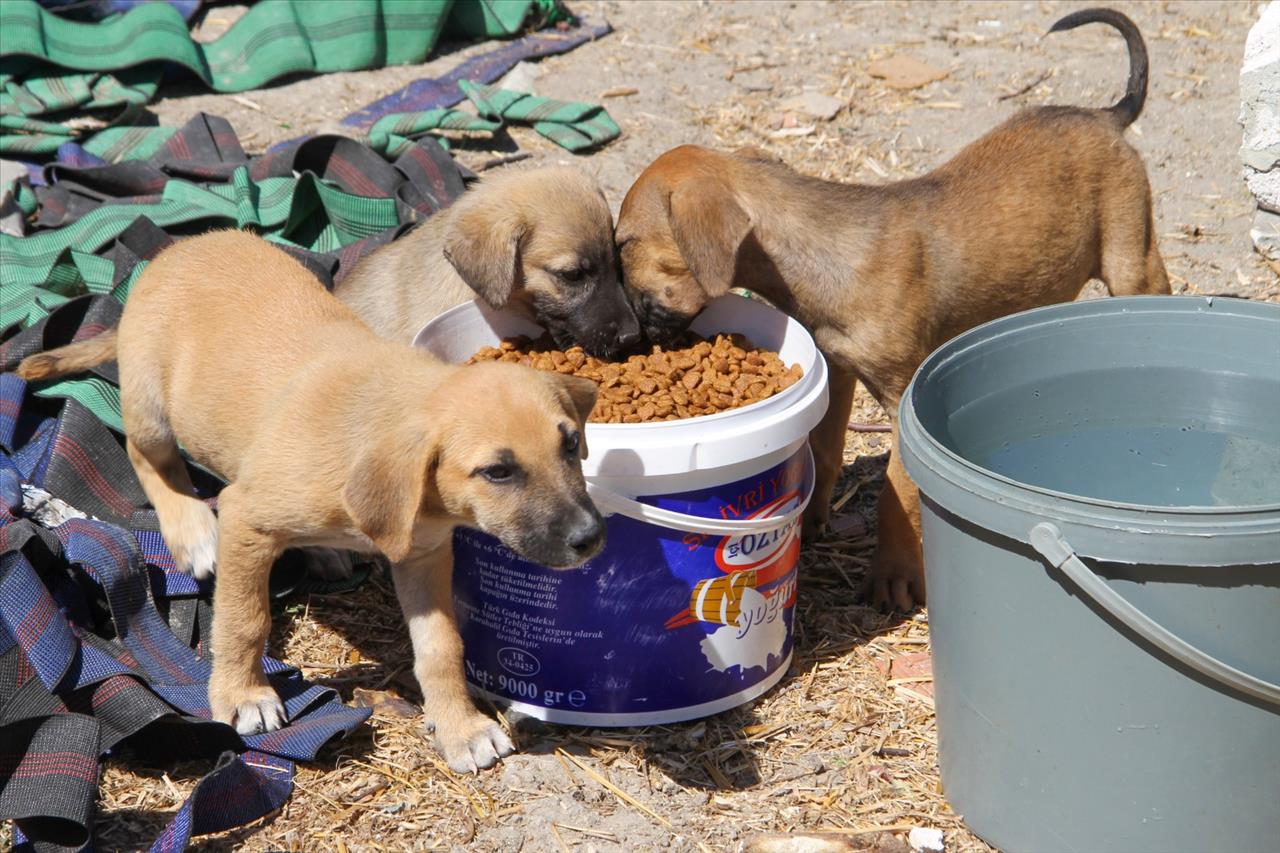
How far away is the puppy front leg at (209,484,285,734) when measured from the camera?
12.8 feet

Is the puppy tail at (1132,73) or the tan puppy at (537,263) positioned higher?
the puppy tail at (1132,73)

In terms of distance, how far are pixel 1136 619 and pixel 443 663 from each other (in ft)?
6.73

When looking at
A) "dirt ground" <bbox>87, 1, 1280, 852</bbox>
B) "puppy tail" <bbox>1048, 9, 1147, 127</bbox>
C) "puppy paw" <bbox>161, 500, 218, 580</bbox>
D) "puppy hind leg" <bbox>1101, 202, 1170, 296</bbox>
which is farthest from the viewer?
"puppy tail" <bbox>1048, 9, 1147, 127</bbox>

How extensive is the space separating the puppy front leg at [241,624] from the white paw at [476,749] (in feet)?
1.80

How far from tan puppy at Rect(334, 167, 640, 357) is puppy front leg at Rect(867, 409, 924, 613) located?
1113mm

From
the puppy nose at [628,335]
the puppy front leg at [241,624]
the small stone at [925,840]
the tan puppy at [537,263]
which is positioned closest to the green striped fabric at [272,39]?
the tan puppy at [537,263]

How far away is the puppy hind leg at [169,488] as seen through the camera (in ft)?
15.4

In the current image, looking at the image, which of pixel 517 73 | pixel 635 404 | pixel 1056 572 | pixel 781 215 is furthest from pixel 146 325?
pixel 517 73

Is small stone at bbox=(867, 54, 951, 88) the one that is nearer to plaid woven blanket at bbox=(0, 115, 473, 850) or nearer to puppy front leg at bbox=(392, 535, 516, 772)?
plaid woven blanket at bbox=(0, 115, 473, 850)

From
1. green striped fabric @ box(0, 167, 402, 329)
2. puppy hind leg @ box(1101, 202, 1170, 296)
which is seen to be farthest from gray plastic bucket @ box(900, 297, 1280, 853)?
green striped fabric @ box(0, 167, 402, 329)

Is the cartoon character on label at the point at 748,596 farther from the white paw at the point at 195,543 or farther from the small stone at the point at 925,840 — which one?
the white paw at the point at 195,543

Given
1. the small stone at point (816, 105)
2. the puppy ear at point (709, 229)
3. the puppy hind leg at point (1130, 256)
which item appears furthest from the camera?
the small stone at point (816, 105)

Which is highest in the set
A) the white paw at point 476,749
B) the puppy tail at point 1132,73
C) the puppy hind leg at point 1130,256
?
the puppy tail at point 1132,73

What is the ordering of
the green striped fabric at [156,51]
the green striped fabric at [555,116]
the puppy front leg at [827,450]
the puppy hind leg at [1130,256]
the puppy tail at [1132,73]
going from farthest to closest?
the green striped fabric at [555,116], the green striped fabric at [156,51], the puppy tail at [1132,73], the puppy hind leg at [1130,256], the puppy front leg at [827,450]
